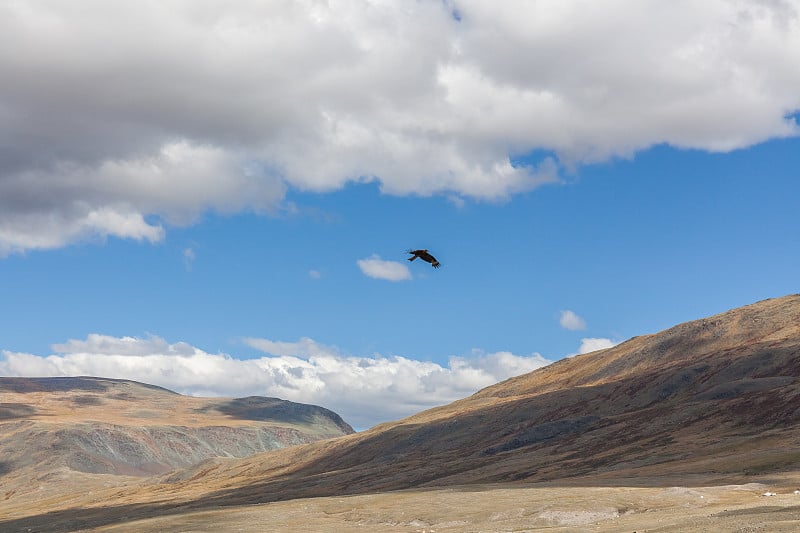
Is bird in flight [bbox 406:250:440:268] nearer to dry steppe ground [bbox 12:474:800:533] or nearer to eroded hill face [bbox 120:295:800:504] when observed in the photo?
dry steppe ground [bbox 12:474:800:533]

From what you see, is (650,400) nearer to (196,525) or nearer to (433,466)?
(433,466)

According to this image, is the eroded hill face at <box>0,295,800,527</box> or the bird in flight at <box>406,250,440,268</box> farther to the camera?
the eroded hill face at <box>0,295,800,527</box>

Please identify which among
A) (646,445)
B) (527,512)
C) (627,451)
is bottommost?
(527,512)

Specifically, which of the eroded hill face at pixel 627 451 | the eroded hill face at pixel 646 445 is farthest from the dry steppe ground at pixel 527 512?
the eroded hill face at pixel 646 445

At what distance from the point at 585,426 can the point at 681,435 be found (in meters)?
32.4

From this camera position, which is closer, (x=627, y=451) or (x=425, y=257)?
(x=425, y=257)

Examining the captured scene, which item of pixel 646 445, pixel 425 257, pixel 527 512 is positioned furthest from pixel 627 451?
pixel 425 257

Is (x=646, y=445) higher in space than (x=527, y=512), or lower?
higher

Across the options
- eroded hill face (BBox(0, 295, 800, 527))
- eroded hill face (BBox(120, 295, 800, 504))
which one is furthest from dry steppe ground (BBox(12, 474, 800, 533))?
eroded hill face (BBox(120, 295, 800, 504))

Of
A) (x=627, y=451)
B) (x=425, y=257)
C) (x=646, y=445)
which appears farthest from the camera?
(x=646, y=445)

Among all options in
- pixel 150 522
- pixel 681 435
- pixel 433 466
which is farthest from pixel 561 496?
pixel 433 466

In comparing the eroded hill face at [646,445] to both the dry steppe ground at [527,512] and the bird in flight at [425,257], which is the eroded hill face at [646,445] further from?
the bird in flight at [425,257]

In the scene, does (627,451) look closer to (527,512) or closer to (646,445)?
(646,445)

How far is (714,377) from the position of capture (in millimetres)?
195000
